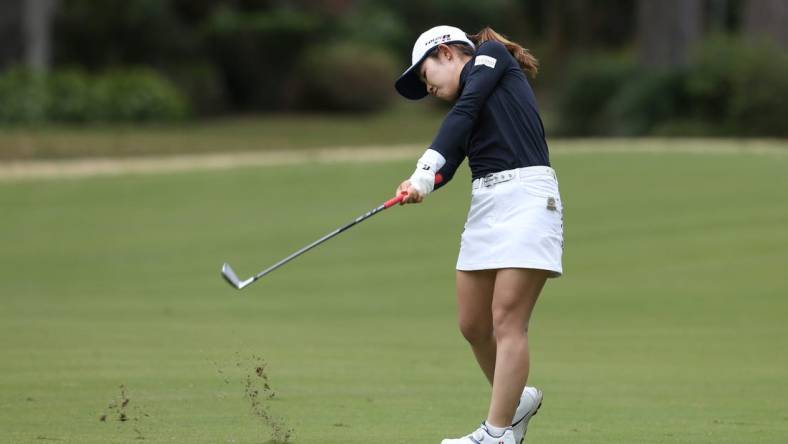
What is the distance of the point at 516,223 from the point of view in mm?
6301

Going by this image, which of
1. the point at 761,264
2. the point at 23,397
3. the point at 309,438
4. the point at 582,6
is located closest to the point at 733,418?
the point at 309,438

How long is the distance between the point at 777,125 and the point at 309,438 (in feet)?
80.7

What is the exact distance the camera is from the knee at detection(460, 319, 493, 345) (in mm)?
6664

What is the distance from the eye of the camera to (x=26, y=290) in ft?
55.1

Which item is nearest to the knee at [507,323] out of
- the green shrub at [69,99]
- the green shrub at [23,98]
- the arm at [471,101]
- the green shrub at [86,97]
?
the arm at [471,101]

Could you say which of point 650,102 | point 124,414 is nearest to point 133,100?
point 650,102

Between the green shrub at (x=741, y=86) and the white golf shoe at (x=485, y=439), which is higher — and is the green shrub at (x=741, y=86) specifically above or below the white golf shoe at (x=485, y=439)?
above

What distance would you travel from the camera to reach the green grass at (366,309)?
7961mm

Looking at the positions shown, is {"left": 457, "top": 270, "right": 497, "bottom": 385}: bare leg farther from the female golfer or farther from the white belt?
the white belt

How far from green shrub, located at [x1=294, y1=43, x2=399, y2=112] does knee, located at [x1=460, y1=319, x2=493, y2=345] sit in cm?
3754

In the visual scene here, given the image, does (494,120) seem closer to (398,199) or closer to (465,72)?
(465,72)

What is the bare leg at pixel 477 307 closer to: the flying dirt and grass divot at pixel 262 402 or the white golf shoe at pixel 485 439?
the white golf shoe at pixel 485 439

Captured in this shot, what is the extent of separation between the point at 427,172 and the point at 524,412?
118 cm

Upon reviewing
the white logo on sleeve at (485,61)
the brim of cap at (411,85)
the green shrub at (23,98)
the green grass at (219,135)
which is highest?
the green shrub at (23,98)
